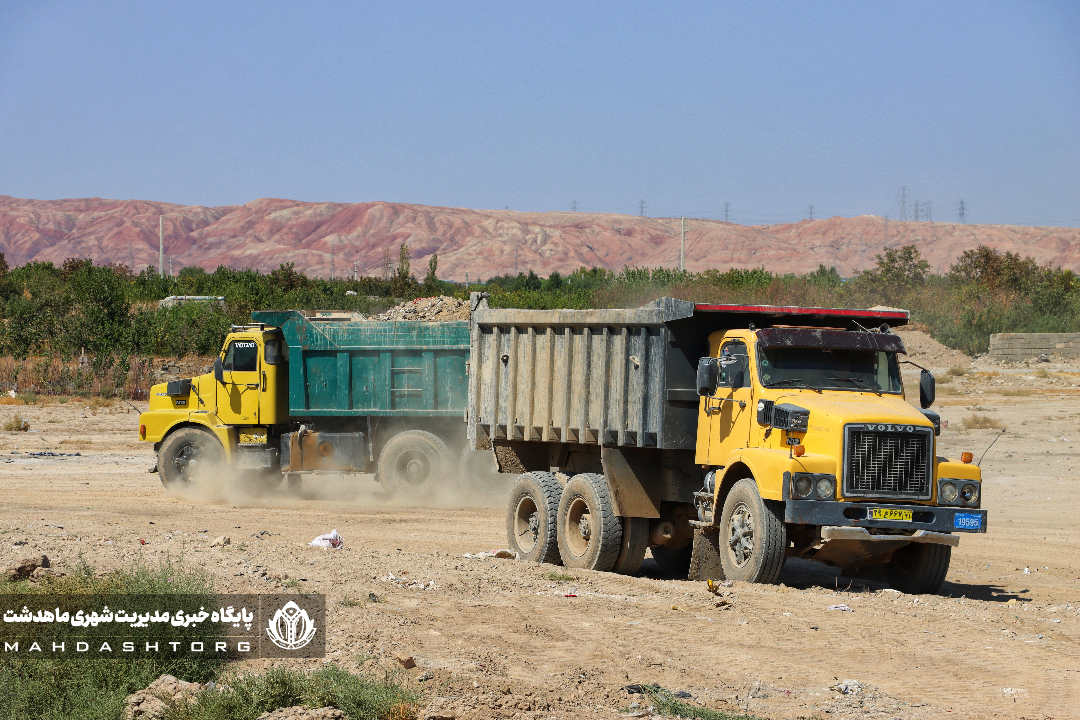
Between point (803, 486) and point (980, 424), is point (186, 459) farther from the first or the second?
point (980, 424)

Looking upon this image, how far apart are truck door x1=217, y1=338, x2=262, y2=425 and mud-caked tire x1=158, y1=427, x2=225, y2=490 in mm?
512

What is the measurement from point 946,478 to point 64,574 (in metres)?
7.75

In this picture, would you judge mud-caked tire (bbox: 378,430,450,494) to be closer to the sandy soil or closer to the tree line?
the sandy soil

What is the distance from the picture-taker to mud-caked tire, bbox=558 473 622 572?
12273 millimetres

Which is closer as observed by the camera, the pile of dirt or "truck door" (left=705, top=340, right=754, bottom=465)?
"truck door" (left=705, top=340, right=754, bottom=465)

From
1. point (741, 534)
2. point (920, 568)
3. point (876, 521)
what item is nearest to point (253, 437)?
point (741, 534)

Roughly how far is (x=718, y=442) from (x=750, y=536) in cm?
107

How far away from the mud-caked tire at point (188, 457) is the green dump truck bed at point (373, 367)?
150cm

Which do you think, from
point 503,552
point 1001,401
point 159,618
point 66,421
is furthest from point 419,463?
point 1001,401

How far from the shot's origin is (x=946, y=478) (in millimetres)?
10422

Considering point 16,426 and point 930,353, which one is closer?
point 16,426

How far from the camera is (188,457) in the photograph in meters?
19.4

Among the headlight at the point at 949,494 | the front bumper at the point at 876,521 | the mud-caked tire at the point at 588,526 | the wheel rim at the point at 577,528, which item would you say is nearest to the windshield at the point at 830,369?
the headlight at the point at 949,494

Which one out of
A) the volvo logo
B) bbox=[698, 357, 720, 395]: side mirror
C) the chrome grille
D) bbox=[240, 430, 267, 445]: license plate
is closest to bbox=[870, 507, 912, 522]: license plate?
the chrome grille
